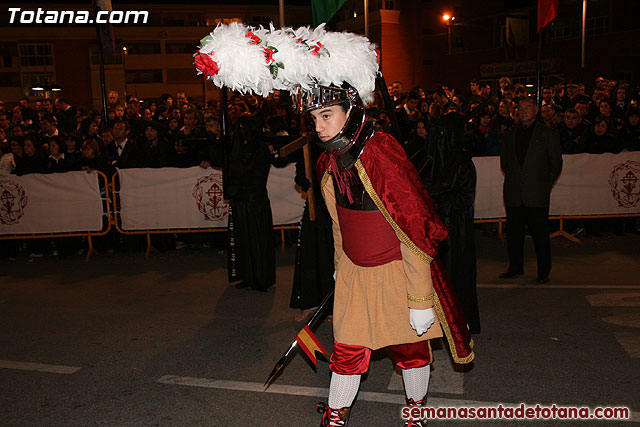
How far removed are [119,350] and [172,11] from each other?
4330cm

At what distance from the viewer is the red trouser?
341cm

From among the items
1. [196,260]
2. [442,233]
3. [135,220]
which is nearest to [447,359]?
[442,233]

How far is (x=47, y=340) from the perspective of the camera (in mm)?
5746

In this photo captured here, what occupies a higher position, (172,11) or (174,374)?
(172,11)

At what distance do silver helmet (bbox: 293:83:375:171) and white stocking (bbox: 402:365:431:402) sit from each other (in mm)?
1250

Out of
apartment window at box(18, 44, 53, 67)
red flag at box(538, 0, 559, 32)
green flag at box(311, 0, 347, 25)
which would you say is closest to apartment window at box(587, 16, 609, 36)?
red flag at box(538, 0, 559, 32)

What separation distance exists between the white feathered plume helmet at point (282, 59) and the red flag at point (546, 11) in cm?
911

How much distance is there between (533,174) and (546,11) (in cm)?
575

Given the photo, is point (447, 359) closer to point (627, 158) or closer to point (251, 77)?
point (251, 77)

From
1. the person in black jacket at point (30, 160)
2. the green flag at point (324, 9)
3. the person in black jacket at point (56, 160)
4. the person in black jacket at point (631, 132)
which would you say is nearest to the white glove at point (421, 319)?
the green flag at point (324, 9)

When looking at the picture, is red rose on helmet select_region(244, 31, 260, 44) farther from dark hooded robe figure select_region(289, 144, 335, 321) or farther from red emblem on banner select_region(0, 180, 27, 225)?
red emblem on banner select_region(0, 180, 27, 225)

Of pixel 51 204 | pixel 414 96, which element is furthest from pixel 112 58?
pixel 51 204

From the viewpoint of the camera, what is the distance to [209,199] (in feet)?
30.7

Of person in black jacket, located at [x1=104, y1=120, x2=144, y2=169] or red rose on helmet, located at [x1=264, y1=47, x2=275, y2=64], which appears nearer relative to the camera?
red rose on helmet, located at [x1=264, y1=47, x2=275, y2=64]
